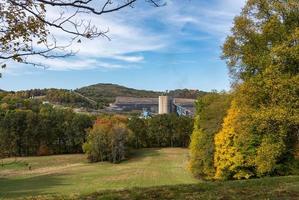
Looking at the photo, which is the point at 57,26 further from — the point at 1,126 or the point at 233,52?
the point at 1,126

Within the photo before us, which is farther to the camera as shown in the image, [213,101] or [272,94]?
[213,101]

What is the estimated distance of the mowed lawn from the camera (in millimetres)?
51750

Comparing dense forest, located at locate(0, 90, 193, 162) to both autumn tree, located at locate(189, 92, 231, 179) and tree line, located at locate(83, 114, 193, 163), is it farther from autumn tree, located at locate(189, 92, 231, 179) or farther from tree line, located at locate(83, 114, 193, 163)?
autumn tree, located at locate(189, 92, 231, 179)

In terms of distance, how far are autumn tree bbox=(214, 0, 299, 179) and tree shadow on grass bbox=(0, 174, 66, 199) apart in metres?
28.1

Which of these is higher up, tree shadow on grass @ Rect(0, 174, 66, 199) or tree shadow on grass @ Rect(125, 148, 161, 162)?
tree shadow on grass @ Rect(125, 148, 161, 162)

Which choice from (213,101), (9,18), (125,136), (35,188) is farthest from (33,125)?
(9,18)

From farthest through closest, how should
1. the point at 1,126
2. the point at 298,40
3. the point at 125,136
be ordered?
the point at 1,126, the point at 125,136, the point at 298,40

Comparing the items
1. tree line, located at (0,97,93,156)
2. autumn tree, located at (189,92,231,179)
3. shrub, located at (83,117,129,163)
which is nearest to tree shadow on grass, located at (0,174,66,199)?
autumn tree, located at (189,92,231,179)

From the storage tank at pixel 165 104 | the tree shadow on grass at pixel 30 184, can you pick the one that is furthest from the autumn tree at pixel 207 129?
the storage tank at pixel 165 104

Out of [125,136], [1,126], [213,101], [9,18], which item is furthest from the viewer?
[1,126]

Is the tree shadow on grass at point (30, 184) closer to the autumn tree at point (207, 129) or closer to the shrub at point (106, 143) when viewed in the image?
the autumn tree at point (207, 129)

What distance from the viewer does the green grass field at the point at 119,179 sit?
430 inches

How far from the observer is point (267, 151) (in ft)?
96.1

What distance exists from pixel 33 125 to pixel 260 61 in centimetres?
8182
